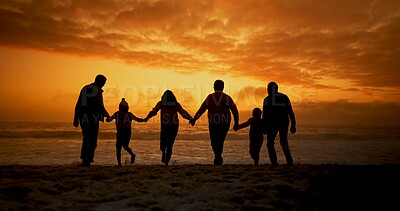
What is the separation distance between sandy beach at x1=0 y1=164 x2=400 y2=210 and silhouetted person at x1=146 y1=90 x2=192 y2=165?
248 cm

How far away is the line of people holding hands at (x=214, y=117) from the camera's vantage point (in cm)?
752

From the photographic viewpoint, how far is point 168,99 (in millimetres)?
8539

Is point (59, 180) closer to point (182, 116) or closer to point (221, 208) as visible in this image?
point (221, 208)

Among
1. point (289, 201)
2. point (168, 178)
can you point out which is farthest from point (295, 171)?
point (168, 178)

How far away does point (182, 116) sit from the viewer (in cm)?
879


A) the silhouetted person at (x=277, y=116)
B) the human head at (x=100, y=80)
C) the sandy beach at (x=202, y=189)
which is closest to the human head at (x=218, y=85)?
the silhouetted person at (x=277, y=116)

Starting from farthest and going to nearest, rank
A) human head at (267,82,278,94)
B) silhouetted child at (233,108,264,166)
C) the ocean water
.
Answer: the ocean water < silhouetted child at (233,108,264,166) < human head at (267,82,278,94)

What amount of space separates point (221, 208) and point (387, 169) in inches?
160

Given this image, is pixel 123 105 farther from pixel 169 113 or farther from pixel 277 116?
pixel 277 116

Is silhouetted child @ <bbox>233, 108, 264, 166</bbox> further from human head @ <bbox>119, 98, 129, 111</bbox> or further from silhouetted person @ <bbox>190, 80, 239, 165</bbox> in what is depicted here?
human head @ <bbox>119, 98, 129, 111</bbox>

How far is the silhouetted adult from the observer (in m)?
7.46

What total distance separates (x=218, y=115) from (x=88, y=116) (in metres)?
3.62

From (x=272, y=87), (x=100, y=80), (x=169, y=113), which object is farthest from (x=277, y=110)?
(x=100, y=80)

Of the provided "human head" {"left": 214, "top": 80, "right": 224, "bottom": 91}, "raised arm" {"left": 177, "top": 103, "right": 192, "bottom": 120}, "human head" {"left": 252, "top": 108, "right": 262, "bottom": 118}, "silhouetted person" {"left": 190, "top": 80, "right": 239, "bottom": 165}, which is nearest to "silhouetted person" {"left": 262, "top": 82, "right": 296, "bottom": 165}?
"human head" {"left": 252, "top": 108, "right": 262, "bottom": 118}
